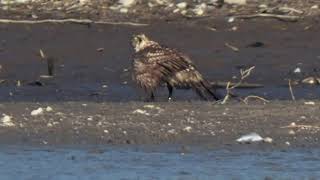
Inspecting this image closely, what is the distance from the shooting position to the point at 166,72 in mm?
10906

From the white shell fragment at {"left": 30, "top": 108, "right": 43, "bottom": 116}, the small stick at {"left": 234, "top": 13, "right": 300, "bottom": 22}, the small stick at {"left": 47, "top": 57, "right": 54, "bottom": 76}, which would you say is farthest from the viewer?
the small stick at {"left": 234, "top": 13, "right": 300, "bottom": 22}

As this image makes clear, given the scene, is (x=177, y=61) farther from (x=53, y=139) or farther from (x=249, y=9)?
(x=249, y=9)

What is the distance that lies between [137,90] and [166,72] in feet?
3.14

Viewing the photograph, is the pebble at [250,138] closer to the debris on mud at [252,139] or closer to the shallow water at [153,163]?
the debris on mud at [252,139]

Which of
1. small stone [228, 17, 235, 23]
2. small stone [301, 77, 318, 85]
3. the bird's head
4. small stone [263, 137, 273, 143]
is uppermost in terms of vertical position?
small stone [228, 17, 235, 23]

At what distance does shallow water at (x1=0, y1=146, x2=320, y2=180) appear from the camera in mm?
8273

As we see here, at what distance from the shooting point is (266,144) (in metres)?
9.03

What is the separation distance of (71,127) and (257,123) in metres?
1.30

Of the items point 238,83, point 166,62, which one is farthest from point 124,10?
point 166,62

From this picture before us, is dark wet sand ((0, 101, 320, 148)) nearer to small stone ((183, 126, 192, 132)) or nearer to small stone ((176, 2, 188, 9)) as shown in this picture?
small stone ((183, 126, 192, 132))

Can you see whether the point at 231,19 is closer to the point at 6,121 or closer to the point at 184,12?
the point at 184,12

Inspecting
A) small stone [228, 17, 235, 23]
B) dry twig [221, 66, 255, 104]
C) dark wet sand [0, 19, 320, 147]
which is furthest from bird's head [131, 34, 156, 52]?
small stone [228, 17, 235, 23]

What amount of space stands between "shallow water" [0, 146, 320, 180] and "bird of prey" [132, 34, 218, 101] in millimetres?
1925

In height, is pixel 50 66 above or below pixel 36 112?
above
